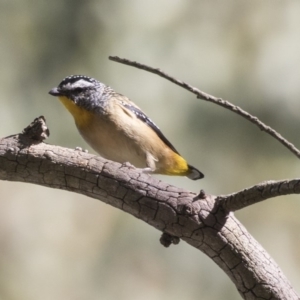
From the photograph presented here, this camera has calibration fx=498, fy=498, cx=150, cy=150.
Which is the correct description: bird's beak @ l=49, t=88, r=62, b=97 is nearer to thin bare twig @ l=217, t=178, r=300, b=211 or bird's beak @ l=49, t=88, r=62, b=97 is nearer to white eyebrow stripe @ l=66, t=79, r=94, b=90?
white eyebrow stripe @ l=66, t=79, r=94, b=90

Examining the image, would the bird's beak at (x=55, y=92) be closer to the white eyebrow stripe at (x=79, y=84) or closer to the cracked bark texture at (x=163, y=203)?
the white eyebrow stripe at (x=79, y=84)

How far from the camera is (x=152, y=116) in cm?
316

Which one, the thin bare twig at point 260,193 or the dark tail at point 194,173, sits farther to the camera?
the dark tail at point 194,173

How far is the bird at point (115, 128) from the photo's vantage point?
212cm

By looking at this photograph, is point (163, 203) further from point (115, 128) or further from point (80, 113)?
point (80, 113)

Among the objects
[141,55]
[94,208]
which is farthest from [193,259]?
[141,55]

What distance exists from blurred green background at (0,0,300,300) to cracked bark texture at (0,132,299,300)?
147 cm

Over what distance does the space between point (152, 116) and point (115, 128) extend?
3.52ft

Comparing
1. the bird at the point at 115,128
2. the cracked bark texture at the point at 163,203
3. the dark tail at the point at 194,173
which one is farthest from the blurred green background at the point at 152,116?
the cracked bark texture at the point at 163,203

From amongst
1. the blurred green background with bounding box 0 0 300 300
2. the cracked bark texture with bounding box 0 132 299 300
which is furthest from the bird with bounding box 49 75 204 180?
the blurred green background with bounding box 0 0 300 300

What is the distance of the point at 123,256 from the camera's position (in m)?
2.97

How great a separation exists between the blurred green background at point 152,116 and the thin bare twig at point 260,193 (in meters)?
1.64

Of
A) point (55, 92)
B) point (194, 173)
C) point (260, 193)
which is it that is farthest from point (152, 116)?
point (260, 193)

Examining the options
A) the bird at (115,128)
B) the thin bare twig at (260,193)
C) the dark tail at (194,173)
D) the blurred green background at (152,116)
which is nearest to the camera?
the thin bare twig at (260,193)
